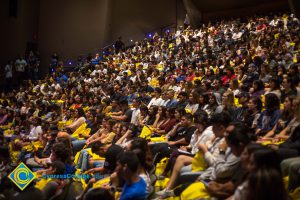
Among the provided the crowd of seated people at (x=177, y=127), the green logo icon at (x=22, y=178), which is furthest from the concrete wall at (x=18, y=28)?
the green logo icon at (x=22, y=178)

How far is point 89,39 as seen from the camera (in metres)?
22.0

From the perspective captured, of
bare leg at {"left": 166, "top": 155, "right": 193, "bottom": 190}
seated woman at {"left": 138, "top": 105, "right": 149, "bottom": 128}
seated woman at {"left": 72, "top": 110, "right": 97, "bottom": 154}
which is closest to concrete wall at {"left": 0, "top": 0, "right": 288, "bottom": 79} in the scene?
seated woman at {"left": 72, "top": 110, "right": 97, "bottom": 154}

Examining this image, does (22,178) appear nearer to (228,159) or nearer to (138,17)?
(228,159)

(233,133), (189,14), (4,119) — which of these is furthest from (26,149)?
(189,14)

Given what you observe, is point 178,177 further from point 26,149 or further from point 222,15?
point 222,15

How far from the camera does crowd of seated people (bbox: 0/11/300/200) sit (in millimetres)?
3803

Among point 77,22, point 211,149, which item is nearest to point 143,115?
point 211,149

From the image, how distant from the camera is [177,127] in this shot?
7074mm

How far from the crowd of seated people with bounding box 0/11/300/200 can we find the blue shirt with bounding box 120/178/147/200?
0.4 inches

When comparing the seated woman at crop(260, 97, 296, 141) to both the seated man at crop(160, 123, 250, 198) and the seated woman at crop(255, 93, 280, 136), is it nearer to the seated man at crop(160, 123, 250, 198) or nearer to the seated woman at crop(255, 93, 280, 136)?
the seated woman at crop(255, 93, 280, 136)

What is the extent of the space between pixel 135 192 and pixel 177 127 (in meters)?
3.53

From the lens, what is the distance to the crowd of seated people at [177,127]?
12.5 ft

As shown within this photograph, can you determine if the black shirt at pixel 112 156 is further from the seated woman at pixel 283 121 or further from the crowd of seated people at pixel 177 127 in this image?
the seated woman at pixel 283 121

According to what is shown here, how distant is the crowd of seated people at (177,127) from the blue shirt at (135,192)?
→ 10 mm
